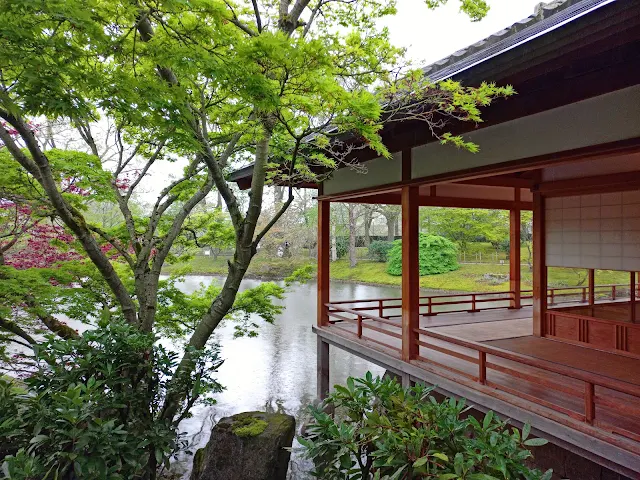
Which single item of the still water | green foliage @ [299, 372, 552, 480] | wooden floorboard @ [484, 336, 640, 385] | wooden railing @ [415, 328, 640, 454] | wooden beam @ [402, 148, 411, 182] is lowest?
the still water

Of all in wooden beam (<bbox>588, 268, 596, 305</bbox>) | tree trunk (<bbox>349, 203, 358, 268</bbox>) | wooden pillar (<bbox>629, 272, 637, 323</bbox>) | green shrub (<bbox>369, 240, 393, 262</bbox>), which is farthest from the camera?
green shrub (<bbox>369, 240, 393, 262</bbox>)

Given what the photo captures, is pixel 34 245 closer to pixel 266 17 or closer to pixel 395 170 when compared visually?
pixel 266 17

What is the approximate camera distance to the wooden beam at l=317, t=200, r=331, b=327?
6.72 metres

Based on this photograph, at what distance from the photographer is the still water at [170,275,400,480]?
7.76 metres

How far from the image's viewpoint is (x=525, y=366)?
4.47 meters

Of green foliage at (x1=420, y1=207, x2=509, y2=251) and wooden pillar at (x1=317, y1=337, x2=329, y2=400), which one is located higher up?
green foliage at (x1=420, y1=207, x2=509, y2=251)

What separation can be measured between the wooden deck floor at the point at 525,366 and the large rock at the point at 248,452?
1718mm

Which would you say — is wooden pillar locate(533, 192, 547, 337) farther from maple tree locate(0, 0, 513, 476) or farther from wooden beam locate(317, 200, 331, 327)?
wooden beam locate(317, 200, 331, 327)

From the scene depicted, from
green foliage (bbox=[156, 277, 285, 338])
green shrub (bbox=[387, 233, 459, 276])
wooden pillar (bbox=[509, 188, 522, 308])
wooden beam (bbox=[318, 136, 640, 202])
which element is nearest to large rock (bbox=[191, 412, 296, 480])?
green foliage (bbox=[156, 277, 285, 338])

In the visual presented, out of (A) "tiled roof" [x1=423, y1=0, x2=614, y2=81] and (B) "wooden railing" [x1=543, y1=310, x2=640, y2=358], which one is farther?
(B) "wooden railing" [x1=543, y1=310, x2=640, y2=358]

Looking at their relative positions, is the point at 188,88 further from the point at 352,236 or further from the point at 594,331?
the point at 352,236

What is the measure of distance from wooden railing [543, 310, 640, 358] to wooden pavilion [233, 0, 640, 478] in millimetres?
15

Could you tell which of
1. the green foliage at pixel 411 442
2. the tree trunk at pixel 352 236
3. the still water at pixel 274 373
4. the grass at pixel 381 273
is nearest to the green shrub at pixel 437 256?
the grass at pixel 381 273

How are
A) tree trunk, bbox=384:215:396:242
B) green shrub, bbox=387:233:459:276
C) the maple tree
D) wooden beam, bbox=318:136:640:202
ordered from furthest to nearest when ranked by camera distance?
1. tree trunk, bbox=384:215:396:242
2. green shrub, bbox=387:233:459:276
3. wooden beam, bbox=318:136:640:202
4. the maple tree
